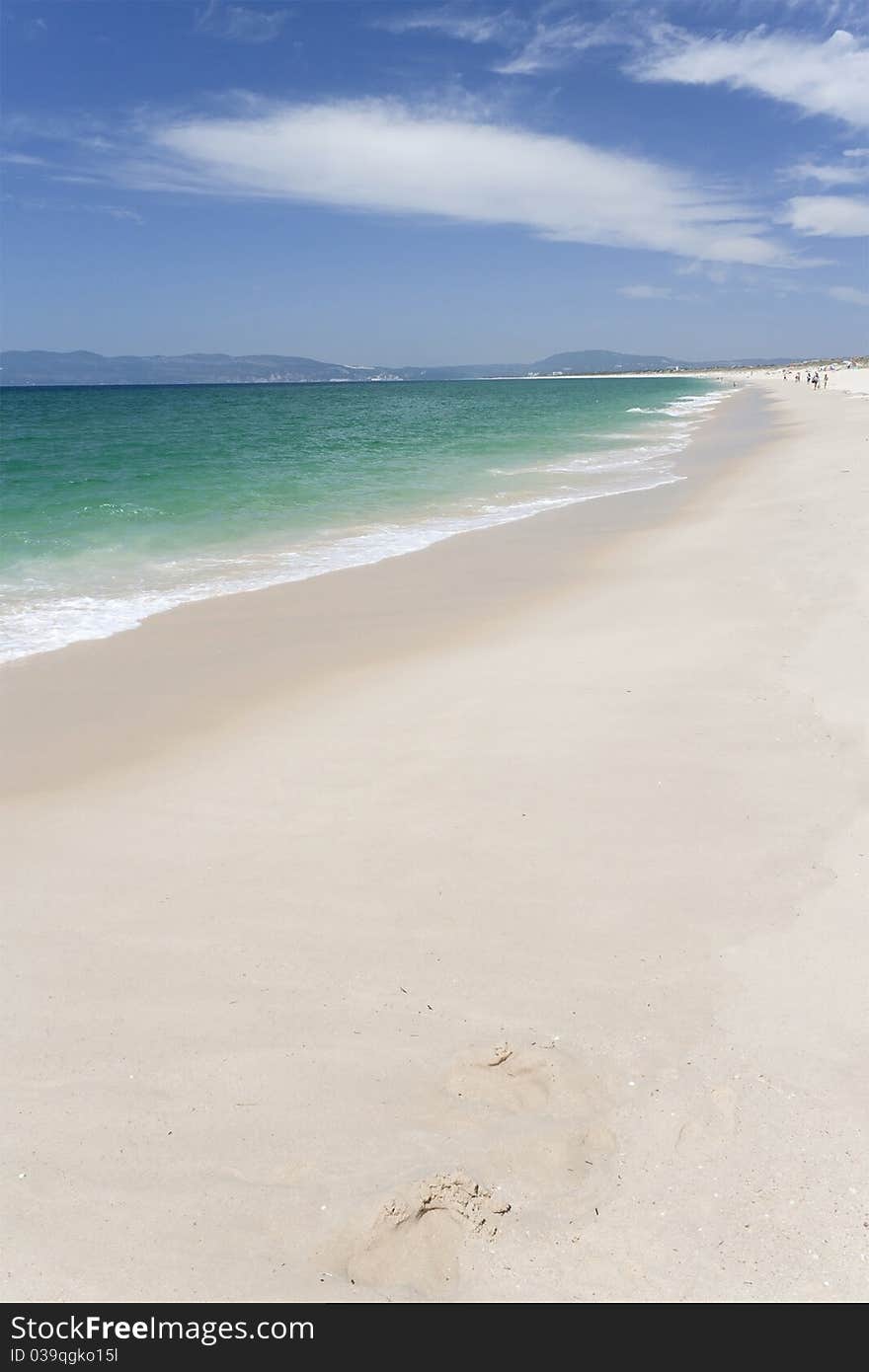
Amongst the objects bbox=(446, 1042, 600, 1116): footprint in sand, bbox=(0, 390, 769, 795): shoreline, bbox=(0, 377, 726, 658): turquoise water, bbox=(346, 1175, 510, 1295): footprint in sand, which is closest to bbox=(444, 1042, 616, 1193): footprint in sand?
bbox=(446, 1042, 600, 1116): footprint in sand

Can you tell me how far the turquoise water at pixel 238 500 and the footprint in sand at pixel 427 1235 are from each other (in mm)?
7474

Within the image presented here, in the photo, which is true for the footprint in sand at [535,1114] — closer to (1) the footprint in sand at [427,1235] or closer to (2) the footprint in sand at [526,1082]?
(2) the footprint in sand at [526,1082]

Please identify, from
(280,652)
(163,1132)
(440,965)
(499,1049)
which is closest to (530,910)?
(440,965)

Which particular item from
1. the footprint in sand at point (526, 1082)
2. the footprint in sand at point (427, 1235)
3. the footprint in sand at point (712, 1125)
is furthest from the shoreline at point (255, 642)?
the footprint in sand at point (712, 1125)

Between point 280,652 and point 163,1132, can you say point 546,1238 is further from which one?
point 280,652

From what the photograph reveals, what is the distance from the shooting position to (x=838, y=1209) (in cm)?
279

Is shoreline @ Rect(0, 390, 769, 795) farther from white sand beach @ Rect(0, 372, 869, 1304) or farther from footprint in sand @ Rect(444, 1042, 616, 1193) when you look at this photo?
footprint in sand @ Rect(444, 1042, 616, 1193)

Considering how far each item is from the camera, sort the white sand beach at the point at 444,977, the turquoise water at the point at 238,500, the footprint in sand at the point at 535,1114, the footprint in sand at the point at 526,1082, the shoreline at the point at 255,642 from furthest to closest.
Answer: the turquoise water at the point at 238,500 → the shoreline at the point at 255,642 → the footprint in sand at the point at 526,1082 → the footprint in sand at the point at 535,1114 → the white sand beach at the point at 444,977

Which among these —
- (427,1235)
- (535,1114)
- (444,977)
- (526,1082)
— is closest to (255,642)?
(444,977)

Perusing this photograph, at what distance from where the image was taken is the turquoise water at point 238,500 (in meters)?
11.6

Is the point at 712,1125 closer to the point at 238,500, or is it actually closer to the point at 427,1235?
the point at 427,1235

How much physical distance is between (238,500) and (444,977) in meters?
16.8

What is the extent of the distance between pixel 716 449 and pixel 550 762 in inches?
1024

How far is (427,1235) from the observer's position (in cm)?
277
